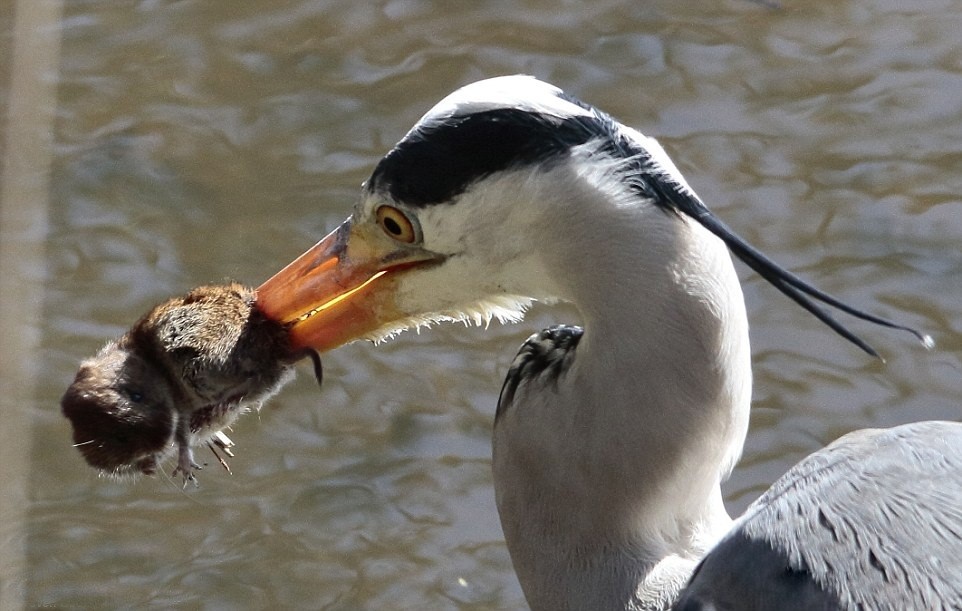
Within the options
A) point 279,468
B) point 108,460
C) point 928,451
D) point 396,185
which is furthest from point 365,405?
point 928,451

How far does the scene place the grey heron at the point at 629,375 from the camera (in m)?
2.51

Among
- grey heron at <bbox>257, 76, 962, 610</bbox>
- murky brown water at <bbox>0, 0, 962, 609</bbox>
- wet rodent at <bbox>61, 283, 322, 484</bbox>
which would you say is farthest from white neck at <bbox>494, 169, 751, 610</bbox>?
murky brown water at <bbox>0, 0, 962, 609</bbox>

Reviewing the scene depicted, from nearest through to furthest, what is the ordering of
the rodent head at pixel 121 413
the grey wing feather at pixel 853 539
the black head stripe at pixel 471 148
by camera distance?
the grey wing feather at pixel 853 539, the black head stripe at pixel 471 148, the rodent head at pixel 121 413

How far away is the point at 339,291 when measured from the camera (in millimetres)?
2971

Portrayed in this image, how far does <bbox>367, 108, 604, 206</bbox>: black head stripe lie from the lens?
8.41ft

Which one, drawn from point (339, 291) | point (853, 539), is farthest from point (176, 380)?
point (853, 539)

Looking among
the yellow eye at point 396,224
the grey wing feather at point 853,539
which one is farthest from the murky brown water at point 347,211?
the grey wing feather at point 853,539

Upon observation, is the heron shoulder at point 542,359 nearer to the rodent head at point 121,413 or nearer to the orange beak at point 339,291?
the orange beak at point 339,291

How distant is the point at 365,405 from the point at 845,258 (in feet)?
5.01

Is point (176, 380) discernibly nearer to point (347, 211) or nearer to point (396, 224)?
point (396, 224)

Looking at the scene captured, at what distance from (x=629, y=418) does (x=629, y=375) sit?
0.08 metres

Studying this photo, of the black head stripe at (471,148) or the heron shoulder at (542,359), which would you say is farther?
the heron shoulder at (542,359)

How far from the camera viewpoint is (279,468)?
4152 mm

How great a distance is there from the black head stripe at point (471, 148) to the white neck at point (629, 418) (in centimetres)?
8
